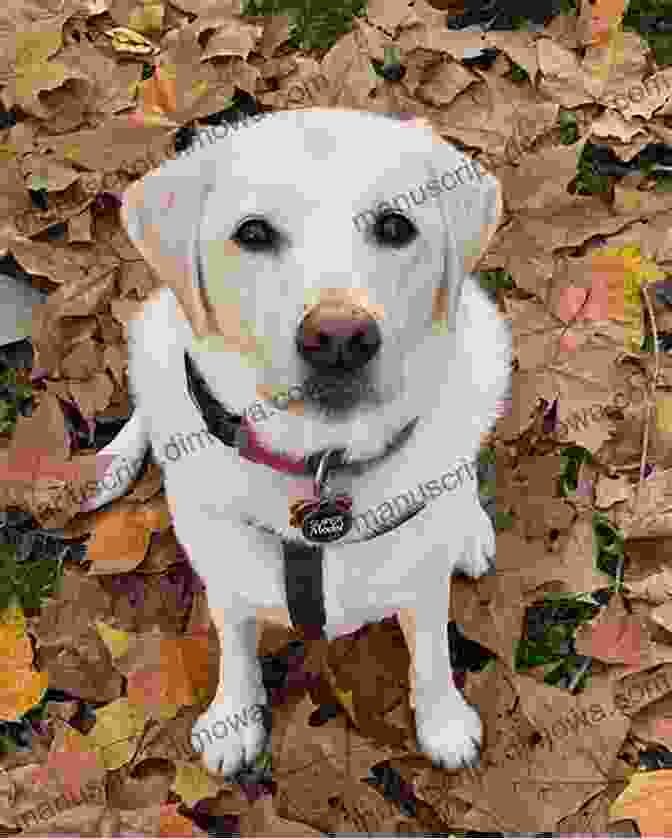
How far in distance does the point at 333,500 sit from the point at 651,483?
129 centimetres

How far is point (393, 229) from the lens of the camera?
179 cm

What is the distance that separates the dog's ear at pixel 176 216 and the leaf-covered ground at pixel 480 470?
118 cm

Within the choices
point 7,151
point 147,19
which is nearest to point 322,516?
point 7,151

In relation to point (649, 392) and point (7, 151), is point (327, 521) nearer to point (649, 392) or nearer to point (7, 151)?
point (649, 392)

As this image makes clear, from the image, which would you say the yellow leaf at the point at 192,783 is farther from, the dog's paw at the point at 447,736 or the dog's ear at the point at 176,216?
the dog's ear at the point at 176,216

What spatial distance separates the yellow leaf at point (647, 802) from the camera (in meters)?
2.40

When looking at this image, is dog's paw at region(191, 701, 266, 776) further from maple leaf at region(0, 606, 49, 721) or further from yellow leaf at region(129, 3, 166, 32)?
yellow leaf at region(129, 3, 166, 32)

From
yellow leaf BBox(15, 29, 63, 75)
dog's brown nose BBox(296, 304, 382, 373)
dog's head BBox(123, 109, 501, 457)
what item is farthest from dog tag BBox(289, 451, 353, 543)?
yellow leaf BBox(15, 29, 63, 75)

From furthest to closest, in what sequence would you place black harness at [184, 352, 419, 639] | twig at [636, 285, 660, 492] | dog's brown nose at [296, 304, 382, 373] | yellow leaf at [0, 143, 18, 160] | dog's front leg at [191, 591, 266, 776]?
1. yellow leaf at [0, 143, 18, 160]
2. twig at [636, 285, 660, 492]
3. dog's front leg at [191, 591, 266, 776]
4. black harness at [184, 352, 419, 639]
5. dog's brown nose at [296, 304, 382, 373]

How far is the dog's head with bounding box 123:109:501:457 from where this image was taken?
1714mm

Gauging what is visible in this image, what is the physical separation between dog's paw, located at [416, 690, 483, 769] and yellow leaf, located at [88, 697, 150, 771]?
0.70 m

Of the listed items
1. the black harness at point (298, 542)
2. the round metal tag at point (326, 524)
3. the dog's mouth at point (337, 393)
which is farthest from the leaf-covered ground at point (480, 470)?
the dog's mouth at point (337, 393)

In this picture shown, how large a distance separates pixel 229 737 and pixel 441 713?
1.70 feet

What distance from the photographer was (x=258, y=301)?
5.77 feet
